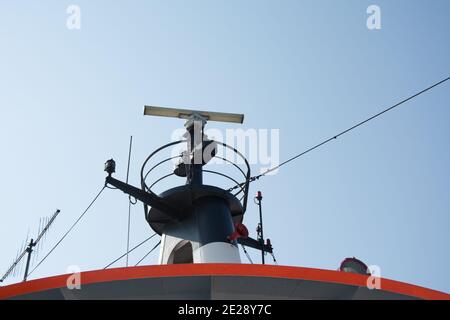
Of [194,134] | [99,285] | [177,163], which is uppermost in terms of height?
[194,134]

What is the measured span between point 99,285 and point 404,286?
4.13 metres

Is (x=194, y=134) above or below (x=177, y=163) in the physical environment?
above

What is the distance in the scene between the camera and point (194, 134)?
38.3 feet
